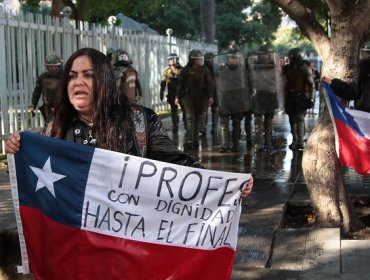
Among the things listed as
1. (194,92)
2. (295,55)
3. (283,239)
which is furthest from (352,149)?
(194,92)

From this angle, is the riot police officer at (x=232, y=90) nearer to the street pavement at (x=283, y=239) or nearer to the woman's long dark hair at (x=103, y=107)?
the street pavement at (x=283, y=239)

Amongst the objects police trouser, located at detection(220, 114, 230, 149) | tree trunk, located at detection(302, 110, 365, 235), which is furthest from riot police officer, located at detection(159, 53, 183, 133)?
tree trunk, located at detection(302, 110, 365, 235)

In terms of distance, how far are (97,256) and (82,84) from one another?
34.8 inches

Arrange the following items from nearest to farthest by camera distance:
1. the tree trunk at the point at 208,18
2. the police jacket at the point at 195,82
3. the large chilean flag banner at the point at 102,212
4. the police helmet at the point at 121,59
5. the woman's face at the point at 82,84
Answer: the woman's face at the point at 82,84, the large chilean flag banner at the point at 102,212, the police helmet at the point at 121,59, the police jacket at the point at 195,82, the tree trunk at the point at 208,18

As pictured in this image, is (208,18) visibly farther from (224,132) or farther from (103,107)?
(103,107)

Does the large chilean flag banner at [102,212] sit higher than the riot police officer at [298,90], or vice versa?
the riot police officer at [298,90]

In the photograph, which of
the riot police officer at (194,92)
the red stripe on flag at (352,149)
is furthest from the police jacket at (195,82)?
the red stripe on flag at (352,149)

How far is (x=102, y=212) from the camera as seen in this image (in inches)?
142

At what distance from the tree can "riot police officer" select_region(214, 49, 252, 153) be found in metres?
5.46

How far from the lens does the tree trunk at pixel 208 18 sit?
36.3 metres

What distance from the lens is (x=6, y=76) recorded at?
12.4 meters

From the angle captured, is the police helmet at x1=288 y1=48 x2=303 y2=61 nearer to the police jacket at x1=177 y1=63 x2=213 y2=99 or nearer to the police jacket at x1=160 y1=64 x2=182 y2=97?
the police jacket at x1=177 y1=63 x2=213 y2=99

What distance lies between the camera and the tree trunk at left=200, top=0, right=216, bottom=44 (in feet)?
119

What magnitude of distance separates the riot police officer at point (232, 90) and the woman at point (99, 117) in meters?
8.90
